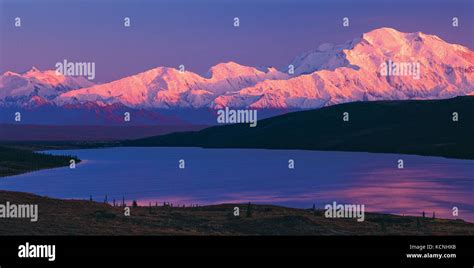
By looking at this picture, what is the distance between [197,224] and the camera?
2852 inches

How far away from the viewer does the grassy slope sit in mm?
63156

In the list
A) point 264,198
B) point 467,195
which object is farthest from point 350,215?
point 467,195

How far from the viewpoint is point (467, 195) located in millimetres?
156875

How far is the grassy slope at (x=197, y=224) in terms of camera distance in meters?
63.2

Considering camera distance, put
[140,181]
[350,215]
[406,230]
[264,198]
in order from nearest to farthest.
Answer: [406,230], [350,215], [264,198], [140,181]
